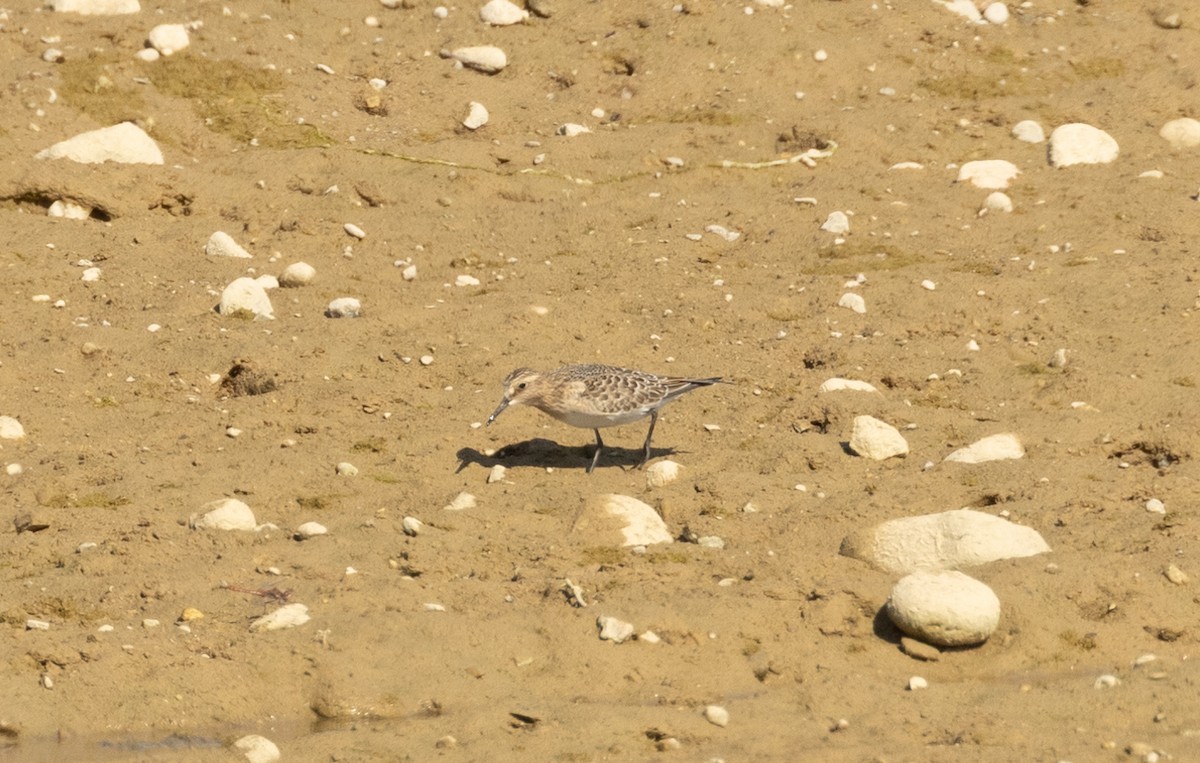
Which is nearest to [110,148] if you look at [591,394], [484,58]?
[484,58]

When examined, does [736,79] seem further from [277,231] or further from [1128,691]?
[1128,691]

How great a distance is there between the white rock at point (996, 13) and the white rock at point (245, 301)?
735cm

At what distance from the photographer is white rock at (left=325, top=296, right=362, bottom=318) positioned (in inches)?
388

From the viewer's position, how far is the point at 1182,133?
1252 centimetres

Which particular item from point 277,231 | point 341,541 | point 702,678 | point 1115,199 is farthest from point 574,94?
point 702,678

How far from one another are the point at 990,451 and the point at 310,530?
3436 millimetres

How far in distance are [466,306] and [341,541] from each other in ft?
10.00

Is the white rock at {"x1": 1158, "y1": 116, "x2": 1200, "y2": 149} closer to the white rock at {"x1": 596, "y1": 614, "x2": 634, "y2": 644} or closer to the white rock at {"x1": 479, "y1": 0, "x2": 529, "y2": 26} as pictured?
the white rock at {"x1": 479, "y1": 0, "x2": 529, "y2": 26}

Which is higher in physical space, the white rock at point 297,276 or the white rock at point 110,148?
the white rock at point 110,148

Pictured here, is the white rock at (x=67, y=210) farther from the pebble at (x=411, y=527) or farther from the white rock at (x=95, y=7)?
the pebble at (x=411, y=527)

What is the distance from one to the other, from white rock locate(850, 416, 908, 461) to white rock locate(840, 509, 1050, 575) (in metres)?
1.09

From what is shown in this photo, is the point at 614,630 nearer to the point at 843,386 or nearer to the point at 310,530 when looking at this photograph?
the point at 310,530

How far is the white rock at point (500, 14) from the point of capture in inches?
537

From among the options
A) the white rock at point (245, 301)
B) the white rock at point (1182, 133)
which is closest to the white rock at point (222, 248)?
the white rock at point (245, 301)
